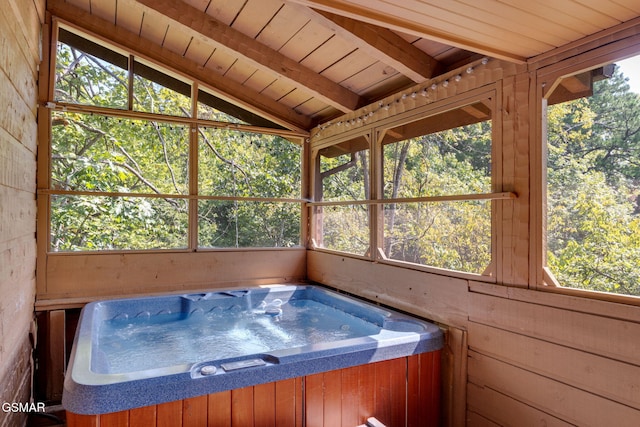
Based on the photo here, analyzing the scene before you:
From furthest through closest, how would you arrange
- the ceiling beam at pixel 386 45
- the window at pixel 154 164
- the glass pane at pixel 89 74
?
1. the window at pixel 154 164
2. the glass pane at pixel 89 74
3. the ceiling beam at pixel 386 45

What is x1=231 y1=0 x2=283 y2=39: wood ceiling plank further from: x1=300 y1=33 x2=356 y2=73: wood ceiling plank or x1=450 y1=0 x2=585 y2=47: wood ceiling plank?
x1=450 y1=0 x2=585 y2=47: wood ceiling plank

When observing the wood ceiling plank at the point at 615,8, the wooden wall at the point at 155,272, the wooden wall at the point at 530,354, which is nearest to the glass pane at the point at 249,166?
the wooden wall at the point at 155,272

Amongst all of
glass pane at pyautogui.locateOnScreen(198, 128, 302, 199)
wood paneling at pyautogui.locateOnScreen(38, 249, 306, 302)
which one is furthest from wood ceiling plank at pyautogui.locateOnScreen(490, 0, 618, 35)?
wood paneling at pyautogui.locateOnScreen(38, 249, 306, 302)

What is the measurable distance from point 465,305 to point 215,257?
2.68 meters

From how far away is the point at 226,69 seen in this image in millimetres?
4020

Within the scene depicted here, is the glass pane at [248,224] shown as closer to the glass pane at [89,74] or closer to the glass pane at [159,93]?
the glass pane at [159,93]

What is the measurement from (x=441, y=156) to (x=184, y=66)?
2.89 m

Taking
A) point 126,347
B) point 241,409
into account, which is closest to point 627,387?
point 241,409

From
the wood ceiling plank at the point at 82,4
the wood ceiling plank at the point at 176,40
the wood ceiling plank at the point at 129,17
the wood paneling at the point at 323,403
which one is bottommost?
the wood paneling at the point at 323,403

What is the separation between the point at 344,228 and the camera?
4.40 metres

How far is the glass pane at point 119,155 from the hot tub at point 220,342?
1.39m

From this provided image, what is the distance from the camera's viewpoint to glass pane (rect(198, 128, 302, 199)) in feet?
15.9

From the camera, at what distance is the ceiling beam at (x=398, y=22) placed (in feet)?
5.52

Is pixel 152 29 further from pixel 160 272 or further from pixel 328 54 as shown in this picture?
pixel 160 272
